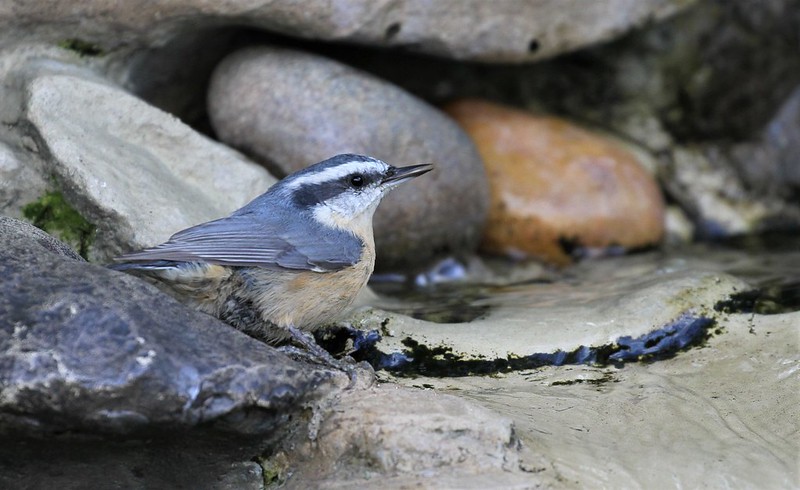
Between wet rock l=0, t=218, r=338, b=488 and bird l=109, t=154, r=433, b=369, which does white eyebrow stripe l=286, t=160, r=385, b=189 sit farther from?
wet rock l=0, t=218, r=338, b=488

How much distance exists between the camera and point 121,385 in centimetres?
326

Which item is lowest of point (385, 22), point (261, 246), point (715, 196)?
point (715, 196)

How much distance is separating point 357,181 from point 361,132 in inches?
49.5

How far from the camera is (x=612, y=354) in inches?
179

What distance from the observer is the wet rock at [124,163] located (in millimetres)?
4738

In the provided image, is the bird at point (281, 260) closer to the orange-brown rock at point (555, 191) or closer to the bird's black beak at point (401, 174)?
the bird's black beak at point (401, 174)

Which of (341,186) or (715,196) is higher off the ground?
(341,186)

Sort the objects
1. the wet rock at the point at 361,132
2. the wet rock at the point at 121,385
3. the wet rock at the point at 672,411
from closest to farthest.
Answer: the wet rock at the point at 121,385 < the wet rock at the point at 672,411 < the wet rock at the point at 361,132

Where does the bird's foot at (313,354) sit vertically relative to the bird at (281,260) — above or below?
below

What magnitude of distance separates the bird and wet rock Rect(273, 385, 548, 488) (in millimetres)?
495

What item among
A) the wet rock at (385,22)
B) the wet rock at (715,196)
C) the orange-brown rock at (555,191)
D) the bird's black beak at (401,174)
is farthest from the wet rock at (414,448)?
the wet rock at (715,196)

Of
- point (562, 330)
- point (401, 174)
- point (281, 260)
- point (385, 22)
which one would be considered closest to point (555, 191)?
point (385, 22)

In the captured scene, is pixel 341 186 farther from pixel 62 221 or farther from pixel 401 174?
pixel 62 221

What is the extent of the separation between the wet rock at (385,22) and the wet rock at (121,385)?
1.94m
